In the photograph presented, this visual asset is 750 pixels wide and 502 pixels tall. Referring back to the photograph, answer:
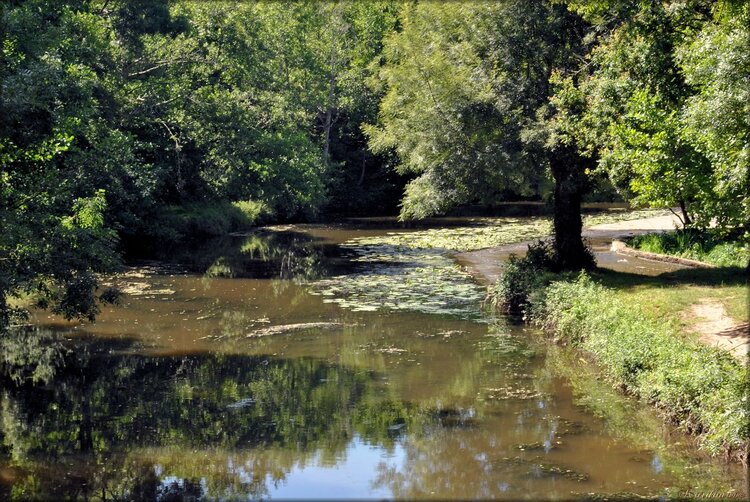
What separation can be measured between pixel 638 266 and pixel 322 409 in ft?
43.8

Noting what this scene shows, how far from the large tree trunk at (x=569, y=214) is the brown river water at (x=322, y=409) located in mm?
2540

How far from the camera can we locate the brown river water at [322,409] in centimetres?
990

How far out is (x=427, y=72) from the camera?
21.5 meters

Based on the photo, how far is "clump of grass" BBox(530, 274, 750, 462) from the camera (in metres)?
9.95

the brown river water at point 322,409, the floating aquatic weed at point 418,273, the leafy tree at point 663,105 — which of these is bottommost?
the brown river water at point 322,409

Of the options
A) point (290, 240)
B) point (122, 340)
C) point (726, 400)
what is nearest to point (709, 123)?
point (726, 400)

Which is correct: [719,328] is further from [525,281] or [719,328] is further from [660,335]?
[525,281]

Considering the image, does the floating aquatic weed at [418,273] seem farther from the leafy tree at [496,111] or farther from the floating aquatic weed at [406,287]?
the leafy tree at [496,111]

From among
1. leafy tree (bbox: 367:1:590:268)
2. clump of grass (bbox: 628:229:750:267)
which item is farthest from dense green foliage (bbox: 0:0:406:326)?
clump of grass (bbox: 628:229:750:267)

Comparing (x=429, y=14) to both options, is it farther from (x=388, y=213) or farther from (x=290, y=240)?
(x=388, y=213)

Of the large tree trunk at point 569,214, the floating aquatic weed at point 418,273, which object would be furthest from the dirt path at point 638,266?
the large tree trunk at point 569,214

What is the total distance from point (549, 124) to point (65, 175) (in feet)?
36.4

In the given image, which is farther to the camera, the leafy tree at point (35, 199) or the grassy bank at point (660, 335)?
the leafy tree at point (35, 199)

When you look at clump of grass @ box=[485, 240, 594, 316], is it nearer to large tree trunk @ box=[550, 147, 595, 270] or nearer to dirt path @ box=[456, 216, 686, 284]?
large tree trunk @ box=[550, 147, 595, 270]
